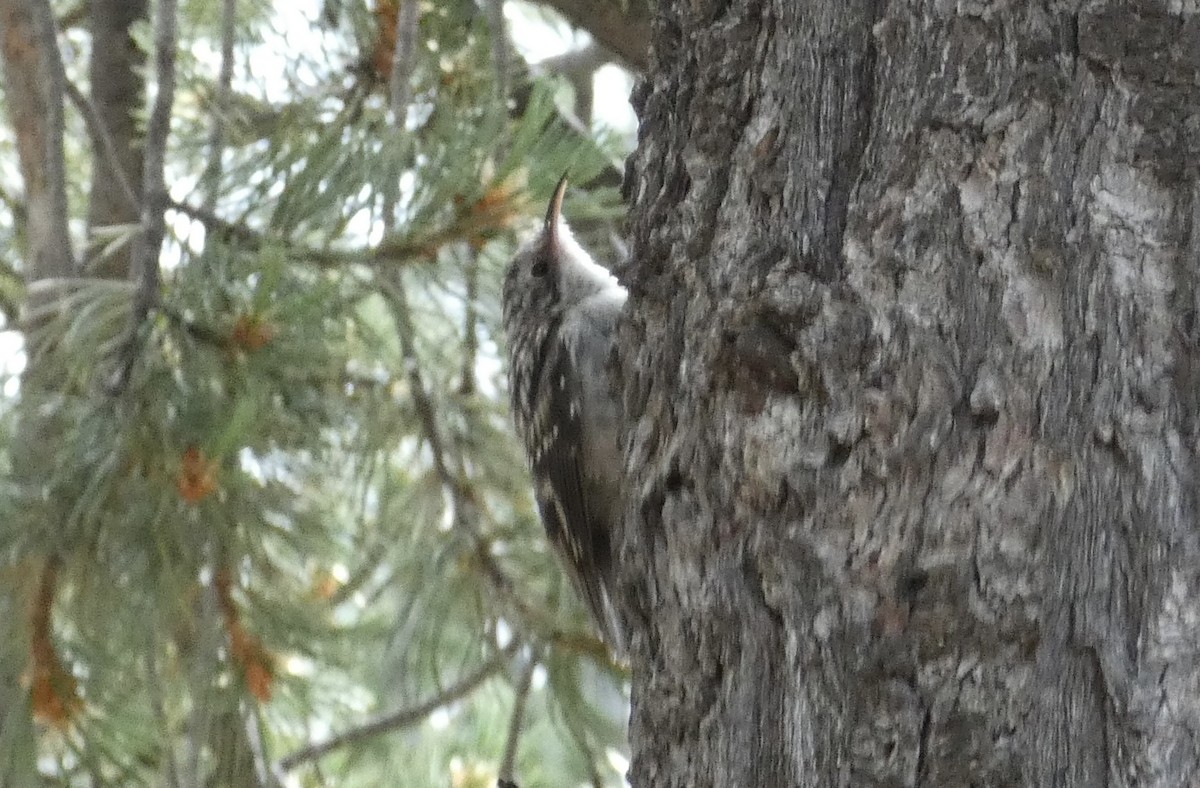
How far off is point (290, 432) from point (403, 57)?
0.51 m

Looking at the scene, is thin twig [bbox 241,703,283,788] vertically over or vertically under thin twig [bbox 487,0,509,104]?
under

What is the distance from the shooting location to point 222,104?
1.80 metres

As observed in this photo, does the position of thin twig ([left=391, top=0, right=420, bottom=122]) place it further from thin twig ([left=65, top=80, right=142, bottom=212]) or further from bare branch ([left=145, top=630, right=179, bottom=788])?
bare branch ([left=145, top=630, right=179, bottom=788])

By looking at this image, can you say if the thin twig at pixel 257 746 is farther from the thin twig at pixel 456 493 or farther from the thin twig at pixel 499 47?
the thin twig at pixel 499 47

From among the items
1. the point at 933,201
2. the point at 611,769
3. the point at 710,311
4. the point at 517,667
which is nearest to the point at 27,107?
the point at 517,667

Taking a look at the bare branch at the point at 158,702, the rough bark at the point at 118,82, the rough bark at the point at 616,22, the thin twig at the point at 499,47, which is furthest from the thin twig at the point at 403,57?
the rough bark at the point at 118,82

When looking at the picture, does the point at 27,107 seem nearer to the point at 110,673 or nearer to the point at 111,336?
the point at 111,336

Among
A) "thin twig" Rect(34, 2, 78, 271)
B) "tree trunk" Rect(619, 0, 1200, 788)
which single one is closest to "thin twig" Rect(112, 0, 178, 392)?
"thin twig" Rect(34, 2, 78, 271)

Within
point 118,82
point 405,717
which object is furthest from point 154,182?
point 118,82

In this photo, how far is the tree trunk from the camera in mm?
910

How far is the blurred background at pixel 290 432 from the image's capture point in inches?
67.5

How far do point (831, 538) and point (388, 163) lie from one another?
94 centimetres

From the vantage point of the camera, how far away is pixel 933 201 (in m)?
1.02

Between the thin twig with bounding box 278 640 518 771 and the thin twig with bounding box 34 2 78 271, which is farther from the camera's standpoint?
the thin twig with bounding box 278 640 518 771
